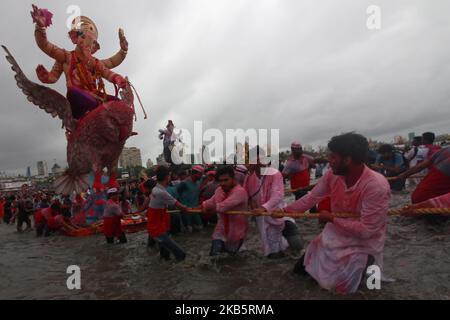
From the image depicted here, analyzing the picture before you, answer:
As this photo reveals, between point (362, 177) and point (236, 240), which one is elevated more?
point (362, 177)

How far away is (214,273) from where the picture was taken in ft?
13.9

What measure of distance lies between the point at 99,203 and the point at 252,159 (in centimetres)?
567

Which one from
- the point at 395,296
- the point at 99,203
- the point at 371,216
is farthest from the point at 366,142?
the point at 99,203

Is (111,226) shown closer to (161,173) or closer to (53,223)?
(161,173)

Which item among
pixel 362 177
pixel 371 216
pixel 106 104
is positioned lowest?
pixel 371 216

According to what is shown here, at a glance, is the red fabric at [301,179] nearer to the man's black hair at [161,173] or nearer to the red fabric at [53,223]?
the man's black hair at [161,173]

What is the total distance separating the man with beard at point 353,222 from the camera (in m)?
2.88

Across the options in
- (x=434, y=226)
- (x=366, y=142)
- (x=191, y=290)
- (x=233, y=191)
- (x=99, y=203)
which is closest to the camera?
(x=366, y=142)

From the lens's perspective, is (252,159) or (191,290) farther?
(252,159)

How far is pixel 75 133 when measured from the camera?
24.6 feet

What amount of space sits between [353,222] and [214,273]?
2.06 m

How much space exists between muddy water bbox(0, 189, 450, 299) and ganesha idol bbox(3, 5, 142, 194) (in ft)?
7.45

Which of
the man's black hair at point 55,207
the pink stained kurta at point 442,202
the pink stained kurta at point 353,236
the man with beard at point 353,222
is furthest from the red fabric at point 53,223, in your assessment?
the pink stained kurta at point 442,202
